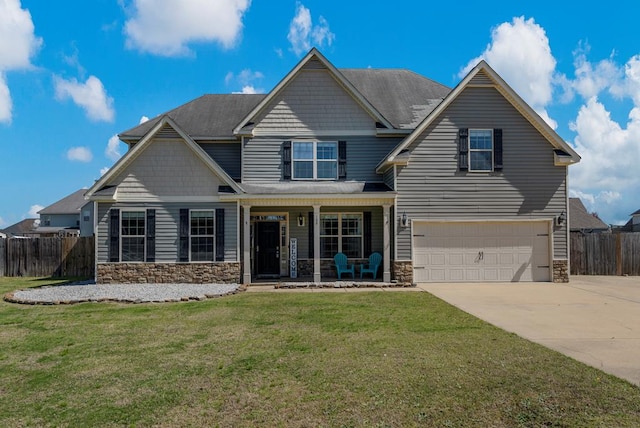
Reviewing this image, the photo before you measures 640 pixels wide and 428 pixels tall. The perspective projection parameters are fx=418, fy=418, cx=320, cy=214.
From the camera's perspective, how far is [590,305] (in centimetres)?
1070

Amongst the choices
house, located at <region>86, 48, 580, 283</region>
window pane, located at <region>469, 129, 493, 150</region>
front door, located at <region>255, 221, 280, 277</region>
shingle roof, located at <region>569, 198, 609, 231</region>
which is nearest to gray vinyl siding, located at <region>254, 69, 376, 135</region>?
house, located at <region>86, 48, 580, 283</region>

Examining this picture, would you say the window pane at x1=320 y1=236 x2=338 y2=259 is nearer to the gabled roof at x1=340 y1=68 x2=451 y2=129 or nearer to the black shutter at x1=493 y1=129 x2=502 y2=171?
the gabled roof at x1=340 y1=68 x2=451 y2=129

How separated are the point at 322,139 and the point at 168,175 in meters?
5.85

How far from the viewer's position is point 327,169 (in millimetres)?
16250

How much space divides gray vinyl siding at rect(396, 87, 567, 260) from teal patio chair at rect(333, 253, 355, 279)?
2975 millimetres

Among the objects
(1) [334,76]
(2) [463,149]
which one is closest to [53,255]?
(1) [334,76]

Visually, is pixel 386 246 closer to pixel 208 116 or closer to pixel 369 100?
pixel 369 100

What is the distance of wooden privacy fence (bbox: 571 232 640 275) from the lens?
57.4 ft

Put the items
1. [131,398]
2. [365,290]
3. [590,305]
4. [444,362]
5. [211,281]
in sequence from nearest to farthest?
1. [131,398]
2. [444,362]
3. [590,305]
4. [365,290]
5. [211,281]

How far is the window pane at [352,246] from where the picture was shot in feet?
55.0

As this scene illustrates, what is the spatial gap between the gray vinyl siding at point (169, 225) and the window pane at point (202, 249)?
54cm

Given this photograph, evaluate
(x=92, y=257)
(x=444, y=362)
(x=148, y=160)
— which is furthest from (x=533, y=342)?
(x=92, y=257)

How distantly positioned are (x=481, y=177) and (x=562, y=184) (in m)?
2.99

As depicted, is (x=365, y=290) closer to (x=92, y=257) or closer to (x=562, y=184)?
(x=562, y=184)
